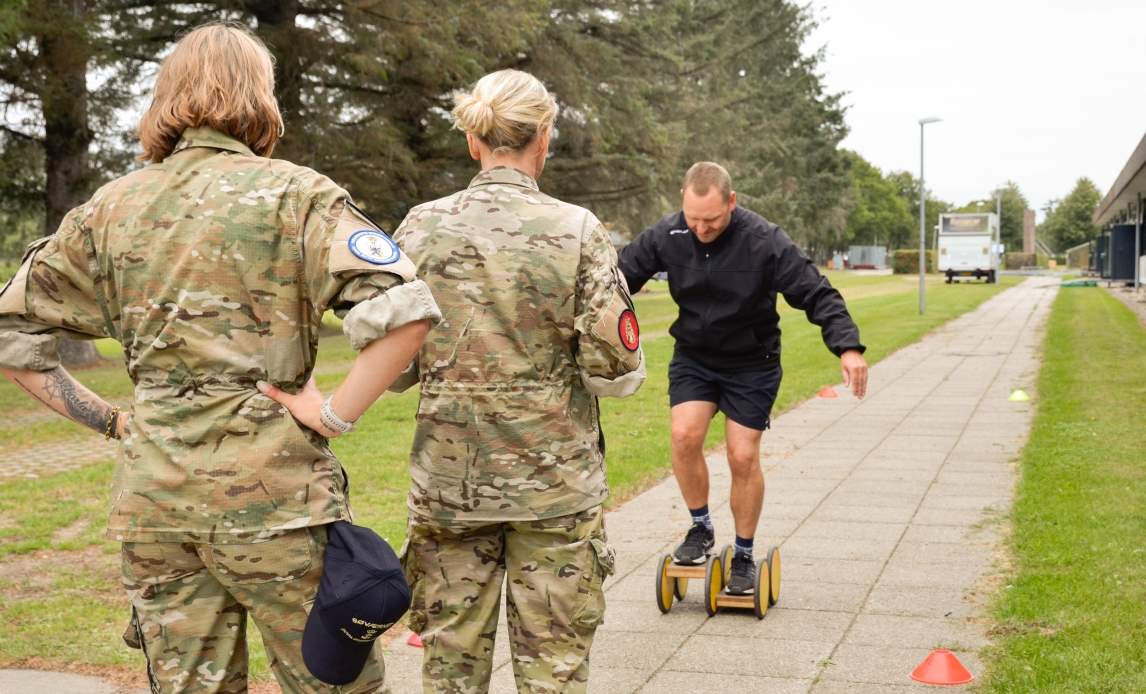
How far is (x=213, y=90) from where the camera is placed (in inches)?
106

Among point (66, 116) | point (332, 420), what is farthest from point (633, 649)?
point (66, 116)

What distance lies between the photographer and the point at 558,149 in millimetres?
28359

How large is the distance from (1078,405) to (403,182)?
44.7 feet

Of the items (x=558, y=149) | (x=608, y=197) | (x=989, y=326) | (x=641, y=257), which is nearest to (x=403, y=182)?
(x=558, y=149)

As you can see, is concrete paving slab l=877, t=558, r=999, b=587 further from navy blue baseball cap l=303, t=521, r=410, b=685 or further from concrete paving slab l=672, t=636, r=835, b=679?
navy blue baseball cap l=303, t=521, r=410, b=685

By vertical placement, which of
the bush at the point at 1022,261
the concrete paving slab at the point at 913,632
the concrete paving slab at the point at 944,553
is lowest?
the bush at the point at 1022,261

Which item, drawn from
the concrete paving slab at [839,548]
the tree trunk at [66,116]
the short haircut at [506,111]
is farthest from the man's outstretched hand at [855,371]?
the tree trunk at [66,116]

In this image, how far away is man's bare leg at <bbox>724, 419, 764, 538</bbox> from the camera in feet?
18.3

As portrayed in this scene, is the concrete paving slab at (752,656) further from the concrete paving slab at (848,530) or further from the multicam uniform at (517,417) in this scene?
the concrete paving slab at (848,530)

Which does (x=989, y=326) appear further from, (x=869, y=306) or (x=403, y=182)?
(x=403, y=182)

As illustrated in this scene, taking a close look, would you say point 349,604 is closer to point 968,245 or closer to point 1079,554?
point 1079,554

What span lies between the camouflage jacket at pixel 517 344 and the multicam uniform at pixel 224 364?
0.71 m

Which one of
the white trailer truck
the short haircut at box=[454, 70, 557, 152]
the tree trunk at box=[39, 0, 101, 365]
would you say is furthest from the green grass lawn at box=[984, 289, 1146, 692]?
the white trailer truck

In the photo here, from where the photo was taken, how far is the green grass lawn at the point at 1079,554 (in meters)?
4.82
